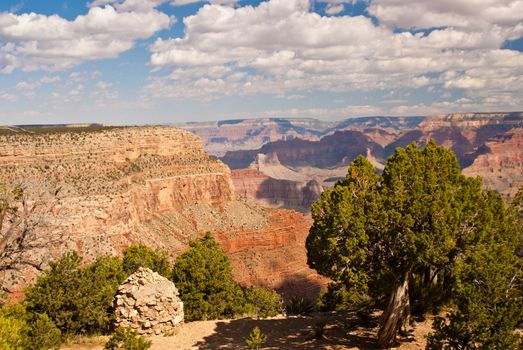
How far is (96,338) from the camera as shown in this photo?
23.6 metres

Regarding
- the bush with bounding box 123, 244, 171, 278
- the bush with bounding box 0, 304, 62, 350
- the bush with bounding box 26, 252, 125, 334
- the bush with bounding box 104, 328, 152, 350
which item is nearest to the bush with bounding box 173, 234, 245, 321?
the bush with bounding box 123, 244, 171, 278

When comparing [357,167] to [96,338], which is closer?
[357,167]

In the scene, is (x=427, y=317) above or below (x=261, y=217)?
above

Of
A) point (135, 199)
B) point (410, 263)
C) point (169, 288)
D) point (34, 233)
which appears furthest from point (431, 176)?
point (135, 199)

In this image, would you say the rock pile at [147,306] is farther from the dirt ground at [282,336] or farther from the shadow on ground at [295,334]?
the shadow on ground at [295,334]

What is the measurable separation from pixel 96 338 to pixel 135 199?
59.8 meters

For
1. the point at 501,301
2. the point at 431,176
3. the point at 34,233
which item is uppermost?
the point at 431,176

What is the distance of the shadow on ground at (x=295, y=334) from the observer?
21.8 m

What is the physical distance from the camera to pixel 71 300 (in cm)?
2411

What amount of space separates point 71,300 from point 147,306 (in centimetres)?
413

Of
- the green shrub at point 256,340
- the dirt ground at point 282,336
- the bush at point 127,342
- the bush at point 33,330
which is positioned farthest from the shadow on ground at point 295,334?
the bush at point 33,330

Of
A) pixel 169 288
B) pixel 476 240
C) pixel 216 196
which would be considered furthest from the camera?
pixel 216 196

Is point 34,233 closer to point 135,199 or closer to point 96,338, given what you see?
point 96,338

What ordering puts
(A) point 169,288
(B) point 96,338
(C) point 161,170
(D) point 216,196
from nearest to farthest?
1. (B) point 96,338
2. (A) point 169,288
3. (C) point 161,170
4. (D) point 216,196
